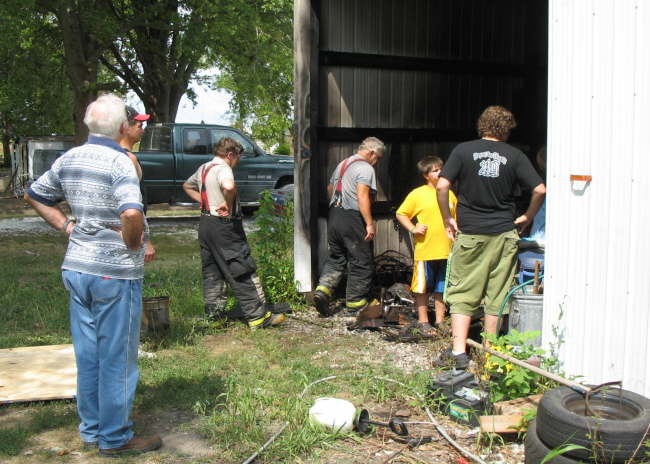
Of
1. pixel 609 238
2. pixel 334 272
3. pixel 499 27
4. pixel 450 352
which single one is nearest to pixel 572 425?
pixel 609 238

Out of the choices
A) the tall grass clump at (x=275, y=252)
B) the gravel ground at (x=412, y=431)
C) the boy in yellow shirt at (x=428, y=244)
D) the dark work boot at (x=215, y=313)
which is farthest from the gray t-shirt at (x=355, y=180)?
the dark work boot at (x=215, y=313)

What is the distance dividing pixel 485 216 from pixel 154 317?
10.2 feet

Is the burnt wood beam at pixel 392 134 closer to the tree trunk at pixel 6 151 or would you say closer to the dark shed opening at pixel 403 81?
the dark shed opening at pixel 403 81

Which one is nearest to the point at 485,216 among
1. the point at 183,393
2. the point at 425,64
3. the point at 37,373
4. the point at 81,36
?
the point at 183,393

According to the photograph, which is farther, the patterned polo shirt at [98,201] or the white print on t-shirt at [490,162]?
the white print on t-shirt at [490,162]

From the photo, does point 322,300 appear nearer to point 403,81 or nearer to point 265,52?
point 403,81

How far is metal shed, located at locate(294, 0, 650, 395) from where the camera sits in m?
4.09

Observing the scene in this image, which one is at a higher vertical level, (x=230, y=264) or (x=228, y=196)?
(x=228, y=196)

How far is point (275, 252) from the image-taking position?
8.05m

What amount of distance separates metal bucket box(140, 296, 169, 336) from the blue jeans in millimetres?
2227

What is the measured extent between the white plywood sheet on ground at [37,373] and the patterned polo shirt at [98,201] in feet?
5.14

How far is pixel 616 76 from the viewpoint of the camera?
412cm

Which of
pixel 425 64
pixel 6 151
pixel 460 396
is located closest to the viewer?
pixel 460 396

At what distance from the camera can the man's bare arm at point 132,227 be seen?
3678 mm
